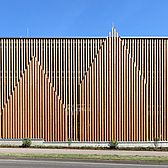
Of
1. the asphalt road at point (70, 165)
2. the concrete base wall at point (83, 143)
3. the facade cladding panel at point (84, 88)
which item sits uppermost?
the facade cladding panel at point (84, 88)

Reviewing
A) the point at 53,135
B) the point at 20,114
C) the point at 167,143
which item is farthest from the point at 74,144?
the point at 167,143

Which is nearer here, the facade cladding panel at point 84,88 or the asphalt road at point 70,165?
the asphalt road at point 70,165

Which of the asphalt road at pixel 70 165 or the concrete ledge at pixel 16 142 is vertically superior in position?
the concrete ledge at pixel 16 142

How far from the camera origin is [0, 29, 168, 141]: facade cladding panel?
3133 centimetres

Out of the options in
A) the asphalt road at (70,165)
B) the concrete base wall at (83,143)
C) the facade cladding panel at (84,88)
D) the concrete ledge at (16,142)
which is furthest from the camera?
the facade cladding panel at (84,88)

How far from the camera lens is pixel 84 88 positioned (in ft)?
104

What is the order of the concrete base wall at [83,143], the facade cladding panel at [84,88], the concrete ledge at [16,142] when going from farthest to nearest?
the facade cladding panel at [84,88] < the concrete ledge at [16,142] < the concrete base wall at [83,143]

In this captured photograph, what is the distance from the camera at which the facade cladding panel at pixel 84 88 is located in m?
31.3

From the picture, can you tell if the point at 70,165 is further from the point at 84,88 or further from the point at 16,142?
the point at 84,88

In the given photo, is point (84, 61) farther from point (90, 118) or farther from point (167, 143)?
point (167, 143)

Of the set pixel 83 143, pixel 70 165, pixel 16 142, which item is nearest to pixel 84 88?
pixel 83 143

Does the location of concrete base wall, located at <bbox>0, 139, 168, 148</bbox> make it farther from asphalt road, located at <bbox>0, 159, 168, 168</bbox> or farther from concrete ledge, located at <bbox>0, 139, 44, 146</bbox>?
asphalt road, located at <bbox>0, 159, 168, 168</bbox>

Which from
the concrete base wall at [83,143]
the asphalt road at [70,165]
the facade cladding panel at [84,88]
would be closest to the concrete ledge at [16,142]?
the concrete base wall at [83,143]

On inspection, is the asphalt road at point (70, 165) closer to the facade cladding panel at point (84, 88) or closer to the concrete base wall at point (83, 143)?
the concrete base wall at point (83, 143)
